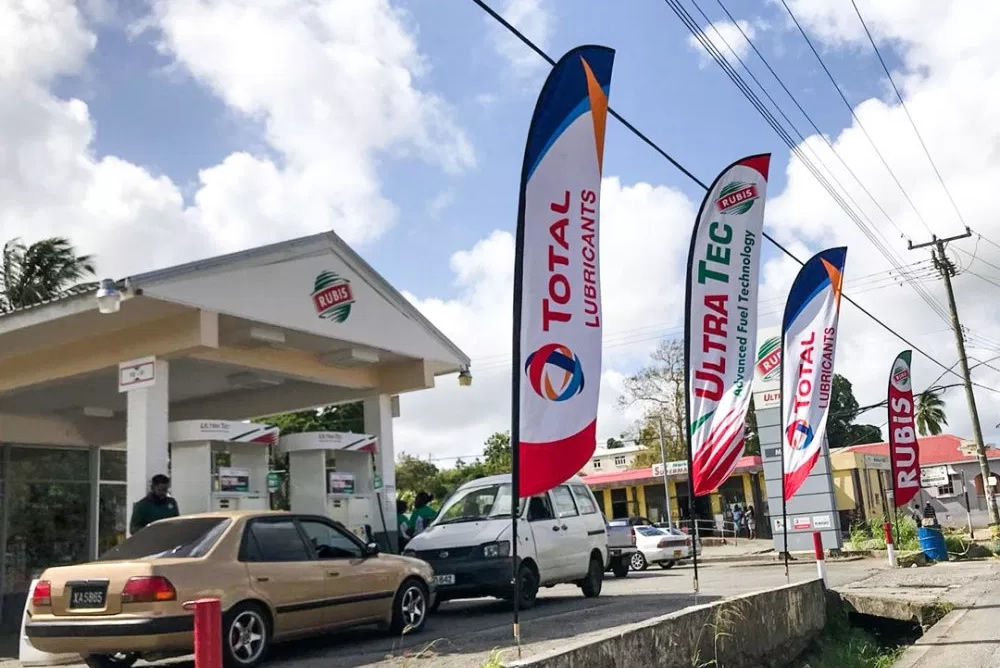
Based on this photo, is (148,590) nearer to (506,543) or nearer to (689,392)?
(506,543)

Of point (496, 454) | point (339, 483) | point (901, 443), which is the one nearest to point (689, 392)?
point (339, 483)

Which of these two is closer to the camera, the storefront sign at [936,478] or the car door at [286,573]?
the car door at [286,573]

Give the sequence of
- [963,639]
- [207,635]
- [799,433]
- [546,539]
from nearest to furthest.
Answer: [207,635]
[963,639]
[799,433]
[546,539]

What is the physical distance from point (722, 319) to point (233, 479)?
24.4ft

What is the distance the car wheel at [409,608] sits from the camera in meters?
9.79

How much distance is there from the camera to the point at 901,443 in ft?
62.5

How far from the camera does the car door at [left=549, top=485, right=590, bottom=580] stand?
1259 centimetres

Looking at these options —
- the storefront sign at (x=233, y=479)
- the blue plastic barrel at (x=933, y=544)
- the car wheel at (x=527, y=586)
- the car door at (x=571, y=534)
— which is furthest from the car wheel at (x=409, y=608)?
the blue plastic barrel at (x=933, y=544)

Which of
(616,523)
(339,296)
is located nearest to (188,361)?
(339,296)

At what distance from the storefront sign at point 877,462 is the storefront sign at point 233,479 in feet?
105

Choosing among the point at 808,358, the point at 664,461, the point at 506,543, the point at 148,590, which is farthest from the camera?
the point at 664,461

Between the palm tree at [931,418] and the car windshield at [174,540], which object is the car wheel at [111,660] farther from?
the palm tree at [931,418]

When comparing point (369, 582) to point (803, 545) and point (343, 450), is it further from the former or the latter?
point (803, 545)

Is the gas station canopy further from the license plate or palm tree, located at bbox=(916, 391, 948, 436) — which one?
palm tree, located at bbox=(916, 391, 948, 436)
